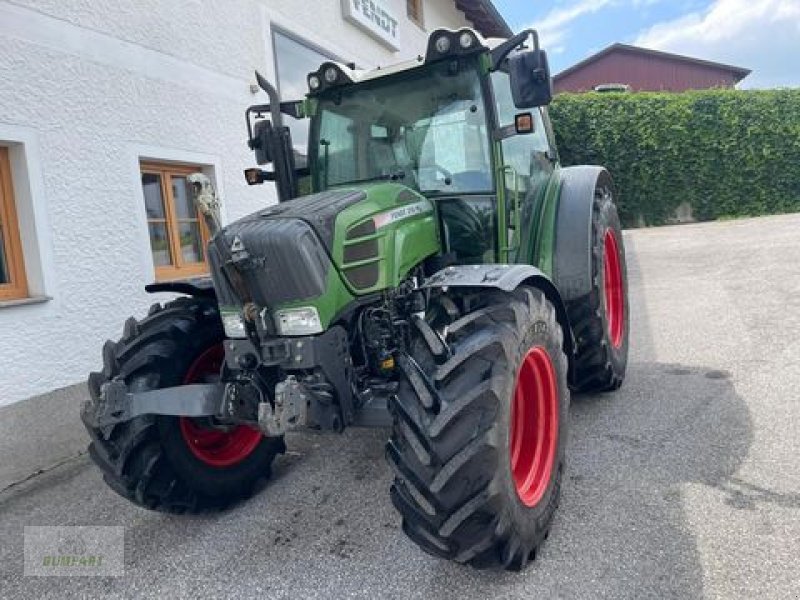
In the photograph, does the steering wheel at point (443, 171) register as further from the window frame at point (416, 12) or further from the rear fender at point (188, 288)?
the window frame at point (416, 12)

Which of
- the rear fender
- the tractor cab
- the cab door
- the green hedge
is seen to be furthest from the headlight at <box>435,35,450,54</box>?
the green hedge

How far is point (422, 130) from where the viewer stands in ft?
10.6

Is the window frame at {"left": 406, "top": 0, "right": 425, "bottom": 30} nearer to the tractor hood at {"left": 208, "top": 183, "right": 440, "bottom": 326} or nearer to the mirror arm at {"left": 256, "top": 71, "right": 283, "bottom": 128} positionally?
the mirror arm at {"left": 256, "top": 71, "right": 283, "bottom": 128}

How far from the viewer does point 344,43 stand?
8.04 m

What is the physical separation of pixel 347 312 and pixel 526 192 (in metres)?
1.58

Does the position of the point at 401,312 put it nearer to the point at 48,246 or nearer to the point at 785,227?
the point at 48,246

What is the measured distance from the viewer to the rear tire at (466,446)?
2072 mm

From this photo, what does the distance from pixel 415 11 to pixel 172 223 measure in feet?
25.5

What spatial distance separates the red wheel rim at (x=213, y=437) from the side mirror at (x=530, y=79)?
195 centimetres

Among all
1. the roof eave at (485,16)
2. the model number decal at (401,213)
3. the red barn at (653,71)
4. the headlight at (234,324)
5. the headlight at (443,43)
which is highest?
the red barn at (653,71)

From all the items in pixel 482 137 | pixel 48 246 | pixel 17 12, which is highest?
pixel 17 12

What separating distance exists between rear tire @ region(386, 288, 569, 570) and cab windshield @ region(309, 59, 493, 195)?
3.34ft

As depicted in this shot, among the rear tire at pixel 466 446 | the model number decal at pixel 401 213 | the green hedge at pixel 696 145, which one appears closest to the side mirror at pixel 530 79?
the model number decal at pixel 401 213

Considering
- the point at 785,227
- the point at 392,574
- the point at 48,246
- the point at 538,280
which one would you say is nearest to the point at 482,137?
the point at 538,280
